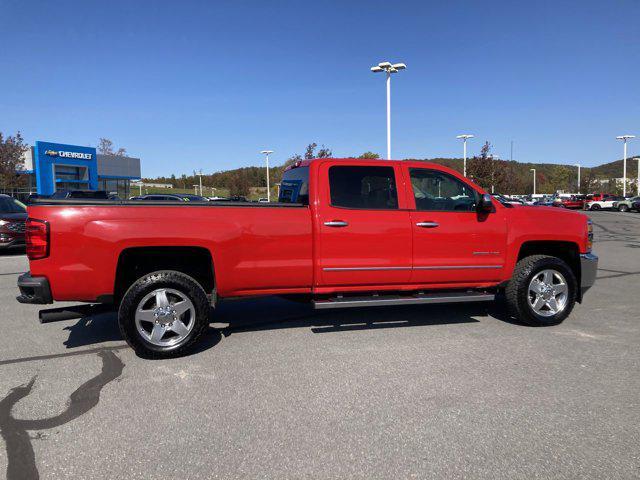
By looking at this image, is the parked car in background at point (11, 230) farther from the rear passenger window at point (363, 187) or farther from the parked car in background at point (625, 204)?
the parked car in background at point (625, 204)

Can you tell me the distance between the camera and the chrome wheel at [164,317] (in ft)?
15.1

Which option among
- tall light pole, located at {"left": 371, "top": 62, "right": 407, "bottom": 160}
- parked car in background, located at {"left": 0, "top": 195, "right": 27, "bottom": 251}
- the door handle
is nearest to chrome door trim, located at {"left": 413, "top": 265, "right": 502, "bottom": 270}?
the door handle

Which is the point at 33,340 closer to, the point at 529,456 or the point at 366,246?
the point at 366,246

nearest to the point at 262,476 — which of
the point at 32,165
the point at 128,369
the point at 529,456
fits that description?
the point at 529,456

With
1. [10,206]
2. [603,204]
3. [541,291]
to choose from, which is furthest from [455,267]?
[603,204]

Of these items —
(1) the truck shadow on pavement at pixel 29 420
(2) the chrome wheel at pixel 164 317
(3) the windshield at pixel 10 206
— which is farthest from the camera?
(3) the windshield at pixel 10 206

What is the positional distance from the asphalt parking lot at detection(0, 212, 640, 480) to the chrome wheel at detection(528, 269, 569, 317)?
9.3 inches

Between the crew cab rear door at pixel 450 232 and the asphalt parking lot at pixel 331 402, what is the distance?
681 mm

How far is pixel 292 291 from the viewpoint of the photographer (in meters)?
5.12

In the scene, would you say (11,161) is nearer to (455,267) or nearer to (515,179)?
(455,267)

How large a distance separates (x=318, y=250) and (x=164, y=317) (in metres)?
1.66

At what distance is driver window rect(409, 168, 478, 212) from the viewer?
217 inches

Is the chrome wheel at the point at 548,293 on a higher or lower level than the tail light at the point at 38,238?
lower

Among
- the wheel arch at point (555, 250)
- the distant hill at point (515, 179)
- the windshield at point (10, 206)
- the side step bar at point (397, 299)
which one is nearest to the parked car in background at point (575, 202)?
the distant hill at point (515, 179)
